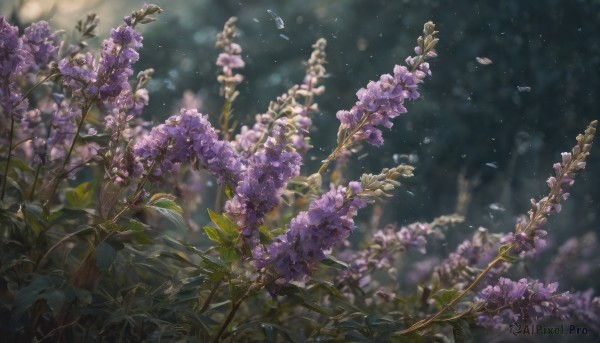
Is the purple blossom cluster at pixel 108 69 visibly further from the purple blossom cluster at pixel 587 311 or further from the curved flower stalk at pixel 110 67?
the purple blossom cluster at pixel 587 311

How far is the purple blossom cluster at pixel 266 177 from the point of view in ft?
5.30

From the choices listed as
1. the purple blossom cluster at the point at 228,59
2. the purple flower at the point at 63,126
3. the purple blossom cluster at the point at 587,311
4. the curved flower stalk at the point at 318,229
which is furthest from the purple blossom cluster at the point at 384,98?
the purple blossom cluster at the point at 587,311

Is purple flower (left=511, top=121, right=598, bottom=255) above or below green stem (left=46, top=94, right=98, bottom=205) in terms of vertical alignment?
below

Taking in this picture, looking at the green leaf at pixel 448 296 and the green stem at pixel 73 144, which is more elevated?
the green stem at pixel 73 144

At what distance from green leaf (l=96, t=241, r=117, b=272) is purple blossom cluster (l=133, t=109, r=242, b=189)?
0.69ft

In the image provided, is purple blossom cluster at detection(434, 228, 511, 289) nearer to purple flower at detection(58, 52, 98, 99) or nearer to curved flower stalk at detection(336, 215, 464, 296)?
curved flower stalk at detection(336, 215, 464, 296)

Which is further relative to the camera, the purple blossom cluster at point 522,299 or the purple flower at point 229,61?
the purple flower at point 229,61

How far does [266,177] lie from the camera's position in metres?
1.62

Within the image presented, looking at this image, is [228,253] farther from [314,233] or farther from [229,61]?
[229,61]

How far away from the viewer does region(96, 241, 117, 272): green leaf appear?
1562mm

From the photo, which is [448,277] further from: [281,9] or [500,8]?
[281,9]

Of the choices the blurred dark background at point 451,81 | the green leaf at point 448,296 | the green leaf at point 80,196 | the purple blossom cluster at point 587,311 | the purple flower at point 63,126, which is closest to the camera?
the green leaf at point 448,296

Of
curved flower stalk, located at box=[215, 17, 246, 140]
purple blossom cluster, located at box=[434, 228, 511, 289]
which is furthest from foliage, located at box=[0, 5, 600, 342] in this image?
purple blossom cluster, located at box=[434, 228, 511, 289]

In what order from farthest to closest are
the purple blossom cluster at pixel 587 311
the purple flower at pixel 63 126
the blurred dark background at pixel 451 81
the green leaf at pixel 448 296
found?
1. the blurred dark background at pixel 451 81
2. the purple blossom cluster at pixel 587 311
3. the purple flower at pixel 63 126
4. the green leaf at pixel 448 296
